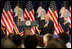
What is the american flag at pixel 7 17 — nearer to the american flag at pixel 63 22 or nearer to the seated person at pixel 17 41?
the american flag at pixel 63 22

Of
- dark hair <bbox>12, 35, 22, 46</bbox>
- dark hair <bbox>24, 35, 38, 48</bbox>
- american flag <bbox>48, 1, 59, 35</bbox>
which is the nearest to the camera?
dark hair <bbox>24, 35, 38, 48</bbox>

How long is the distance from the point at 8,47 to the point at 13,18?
19.4 feet

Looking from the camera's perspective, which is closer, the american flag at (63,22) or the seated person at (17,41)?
the seated person at (17,41)

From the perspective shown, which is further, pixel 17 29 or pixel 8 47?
pixel 17 29

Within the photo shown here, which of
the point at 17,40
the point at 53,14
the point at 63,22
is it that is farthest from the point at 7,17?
the point at 17,40

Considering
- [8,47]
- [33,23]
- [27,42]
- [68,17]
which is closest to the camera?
[8,47]

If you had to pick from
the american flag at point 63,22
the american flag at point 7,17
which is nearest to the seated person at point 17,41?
the american flag at point 7,17

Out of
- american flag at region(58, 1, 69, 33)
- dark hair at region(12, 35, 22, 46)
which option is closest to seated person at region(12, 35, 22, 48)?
dark hair at region(12, 35, 22, 46)

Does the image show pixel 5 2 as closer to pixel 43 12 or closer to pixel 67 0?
pixel 43 12

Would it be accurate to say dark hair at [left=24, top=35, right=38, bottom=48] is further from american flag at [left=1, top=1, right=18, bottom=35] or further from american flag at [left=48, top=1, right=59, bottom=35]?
american flag at [left=1, top=1, right=18, bottom=35]

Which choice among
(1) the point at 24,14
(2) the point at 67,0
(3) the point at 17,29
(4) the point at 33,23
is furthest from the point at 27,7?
(4) the point at 33,23

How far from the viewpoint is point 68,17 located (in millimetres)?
6895

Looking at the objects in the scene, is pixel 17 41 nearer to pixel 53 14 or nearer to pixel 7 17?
pixel 53 14

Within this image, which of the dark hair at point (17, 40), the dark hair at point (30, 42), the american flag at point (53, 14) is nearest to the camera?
the dark hair at point (30, 42)
